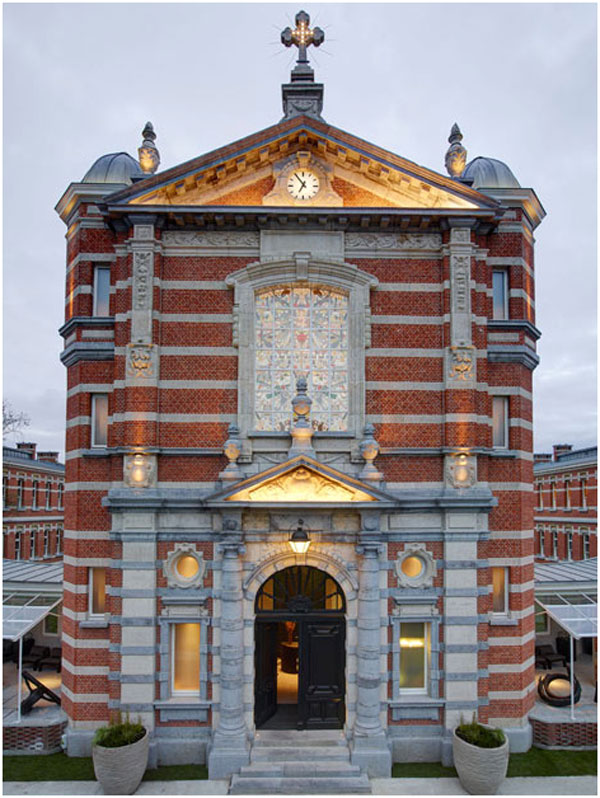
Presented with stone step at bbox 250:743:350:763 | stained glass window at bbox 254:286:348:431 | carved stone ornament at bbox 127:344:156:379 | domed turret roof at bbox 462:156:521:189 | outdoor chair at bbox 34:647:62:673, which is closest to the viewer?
stone step at bbox 250:743:350:763

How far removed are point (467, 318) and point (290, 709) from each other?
9587mm

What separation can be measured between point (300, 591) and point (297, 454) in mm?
3043

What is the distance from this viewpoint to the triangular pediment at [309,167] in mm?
11578

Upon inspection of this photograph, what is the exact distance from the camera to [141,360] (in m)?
11.4

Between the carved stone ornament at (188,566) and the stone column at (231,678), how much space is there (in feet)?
1.87

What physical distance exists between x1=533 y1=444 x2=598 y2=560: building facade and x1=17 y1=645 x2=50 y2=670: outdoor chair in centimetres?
2529

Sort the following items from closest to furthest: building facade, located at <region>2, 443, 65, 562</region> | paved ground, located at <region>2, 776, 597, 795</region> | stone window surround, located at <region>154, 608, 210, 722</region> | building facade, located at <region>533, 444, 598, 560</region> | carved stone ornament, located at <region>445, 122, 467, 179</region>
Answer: paved ground, located at <region>2, 776, 597, 795</region> < stone window surround, located at <region>154, 608, 210, 722</region> < carved stone ornament, located at <region>445, 122, 467, 179</region> < building facade, located at <region>533, 444, 598, 560</region> < building facade, located at <region>2, 443, 65, 562</region>

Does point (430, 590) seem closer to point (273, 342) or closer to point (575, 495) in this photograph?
point (273, 342)

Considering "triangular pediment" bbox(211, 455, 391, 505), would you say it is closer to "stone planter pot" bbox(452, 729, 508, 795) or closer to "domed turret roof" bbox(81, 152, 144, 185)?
"stone planter pot" bbox(452, 729, 508, 795)

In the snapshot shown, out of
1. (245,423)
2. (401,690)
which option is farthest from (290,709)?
(245,423)

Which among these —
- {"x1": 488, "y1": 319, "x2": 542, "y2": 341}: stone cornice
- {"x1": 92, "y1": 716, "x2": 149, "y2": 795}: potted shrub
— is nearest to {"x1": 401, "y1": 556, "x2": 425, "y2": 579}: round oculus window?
{"x1": 488, "y1": 319, "x2": 542, "y2": 341}: stone cornice

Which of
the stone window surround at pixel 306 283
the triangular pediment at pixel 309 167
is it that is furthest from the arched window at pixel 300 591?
the triangular pediment at pixel 309 167

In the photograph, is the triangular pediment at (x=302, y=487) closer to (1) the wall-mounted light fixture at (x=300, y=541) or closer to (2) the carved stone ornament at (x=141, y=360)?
(1) the wall-mounted light fixture at (x=300, y=541)

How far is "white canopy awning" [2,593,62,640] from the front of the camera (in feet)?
42.1
